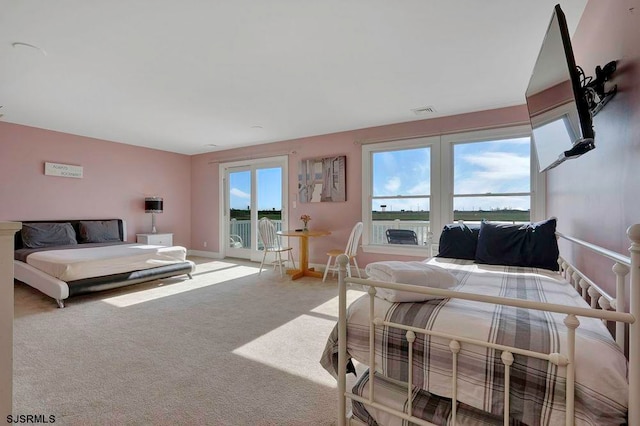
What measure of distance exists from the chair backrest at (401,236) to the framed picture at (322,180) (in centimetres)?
93

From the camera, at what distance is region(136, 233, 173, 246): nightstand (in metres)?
5.66

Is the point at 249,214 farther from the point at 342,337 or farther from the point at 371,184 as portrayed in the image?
the point at 342,337

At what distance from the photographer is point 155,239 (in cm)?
575

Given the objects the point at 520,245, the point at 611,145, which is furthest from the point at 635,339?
the point at 520,245

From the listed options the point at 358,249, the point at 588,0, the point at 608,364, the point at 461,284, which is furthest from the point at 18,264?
the point at 588,0

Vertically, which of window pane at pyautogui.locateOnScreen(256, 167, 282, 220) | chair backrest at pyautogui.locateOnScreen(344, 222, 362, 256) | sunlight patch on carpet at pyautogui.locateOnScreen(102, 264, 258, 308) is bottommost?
sunlight patch on carpet at pyautogui.locateOnScreen(102, 264, 258, 308)

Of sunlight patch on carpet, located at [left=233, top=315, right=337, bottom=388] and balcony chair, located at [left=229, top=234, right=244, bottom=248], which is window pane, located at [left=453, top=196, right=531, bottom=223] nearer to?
sunlight patch on carpet, located at [left=233, top=315, right=337, bottom=388]

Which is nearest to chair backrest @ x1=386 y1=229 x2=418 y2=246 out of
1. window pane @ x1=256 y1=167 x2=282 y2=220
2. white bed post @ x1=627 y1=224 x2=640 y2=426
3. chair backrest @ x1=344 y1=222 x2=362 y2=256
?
chair backrest @ x1=344 y1=222 x2=362 y2=256

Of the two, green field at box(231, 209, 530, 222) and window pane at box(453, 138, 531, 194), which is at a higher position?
window pane at box(453, 138, 531, 194)

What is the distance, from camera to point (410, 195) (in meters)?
4.43

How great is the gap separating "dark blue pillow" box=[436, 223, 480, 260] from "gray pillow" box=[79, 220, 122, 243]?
5281mm

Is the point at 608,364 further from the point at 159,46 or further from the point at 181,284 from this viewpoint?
the point at 181,284

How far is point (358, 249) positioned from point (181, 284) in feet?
8.77

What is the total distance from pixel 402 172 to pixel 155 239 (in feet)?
15.4
